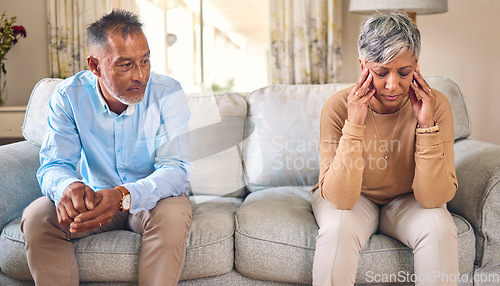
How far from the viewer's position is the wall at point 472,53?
271 cm

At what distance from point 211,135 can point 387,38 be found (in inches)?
39.7

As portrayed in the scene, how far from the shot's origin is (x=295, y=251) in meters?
1.59

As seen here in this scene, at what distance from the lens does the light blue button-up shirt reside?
169 centimetres

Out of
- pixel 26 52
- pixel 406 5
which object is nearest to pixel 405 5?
pixel 406 5

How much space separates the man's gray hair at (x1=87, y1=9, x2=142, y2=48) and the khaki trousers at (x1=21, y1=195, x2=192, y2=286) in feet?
1.91

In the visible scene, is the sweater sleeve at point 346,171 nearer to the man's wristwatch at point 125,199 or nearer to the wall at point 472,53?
the man's wristwatch at point 125,199

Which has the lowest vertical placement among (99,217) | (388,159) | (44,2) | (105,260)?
(105,260)

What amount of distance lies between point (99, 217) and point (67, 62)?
9.08 ft

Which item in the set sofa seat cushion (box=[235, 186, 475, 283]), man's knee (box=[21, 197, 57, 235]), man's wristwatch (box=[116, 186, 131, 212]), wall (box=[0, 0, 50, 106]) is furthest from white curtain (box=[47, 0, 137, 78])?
sofa seat cushion (box=[235, 186, 475, 283])

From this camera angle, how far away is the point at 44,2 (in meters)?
3.92

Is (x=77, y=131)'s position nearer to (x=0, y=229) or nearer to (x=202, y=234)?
(x=0, y=229)

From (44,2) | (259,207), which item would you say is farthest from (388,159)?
(44,2)
